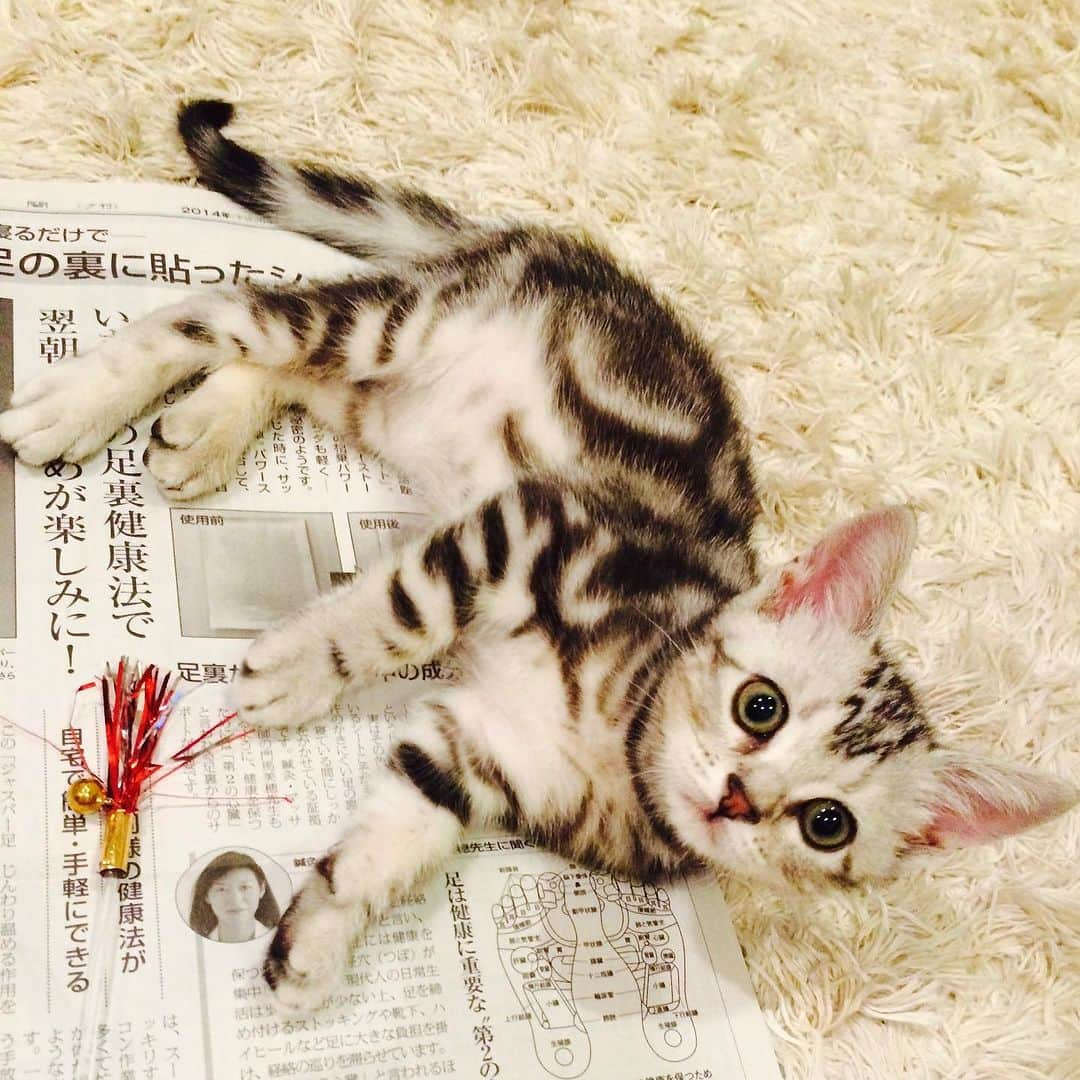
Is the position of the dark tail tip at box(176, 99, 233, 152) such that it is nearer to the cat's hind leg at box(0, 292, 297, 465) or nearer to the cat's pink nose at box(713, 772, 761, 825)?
the cat's hind leg at box(0, 292, 297, 465)

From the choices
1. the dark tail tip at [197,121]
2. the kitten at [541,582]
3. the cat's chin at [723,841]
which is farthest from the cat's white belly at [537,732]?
the dark tail tip at [197,121]

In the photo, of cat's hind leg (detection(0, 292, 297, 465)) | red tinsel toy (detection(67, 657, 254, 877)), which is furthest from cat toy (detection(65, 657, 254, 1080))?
cat's hind leg (detection(0, 292, 297, 465))

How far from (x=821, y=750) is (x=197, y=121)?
957mm

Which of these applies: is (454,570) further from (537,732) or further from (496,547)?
(537,732)

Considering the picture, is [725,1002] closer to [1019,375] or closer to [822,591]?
[822,591]

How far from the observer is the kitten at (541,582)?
880 mm

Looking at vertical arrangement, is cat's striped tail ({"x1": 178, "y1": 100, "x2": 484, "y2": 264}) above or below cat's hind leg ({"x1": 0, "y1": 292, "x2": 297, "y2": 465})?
above

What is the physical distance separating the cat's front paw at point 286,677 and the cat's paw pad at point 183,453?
0.18m

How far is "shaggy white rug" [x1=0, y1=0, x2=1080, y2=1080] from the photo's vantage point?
1025 mm

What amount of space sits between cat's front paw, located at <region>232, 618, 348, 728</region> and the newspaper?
29 mm

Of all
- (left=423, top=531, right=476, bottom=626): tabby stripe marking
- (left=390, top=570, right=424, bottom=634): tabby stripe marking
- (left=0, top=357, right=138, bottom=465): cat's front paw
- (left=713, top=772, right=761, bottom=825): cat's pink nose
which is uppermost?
(left=0, top=357, right=138, bottom=465): cat's front paw

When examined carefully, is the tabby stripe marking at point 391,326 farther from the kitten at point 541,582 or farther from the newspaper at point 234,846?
the newspaper at point 234,846

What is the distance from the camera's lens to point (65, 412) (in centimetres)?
101

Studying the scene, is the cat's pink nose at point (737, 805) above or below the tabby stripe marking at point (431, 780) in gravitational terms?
below
